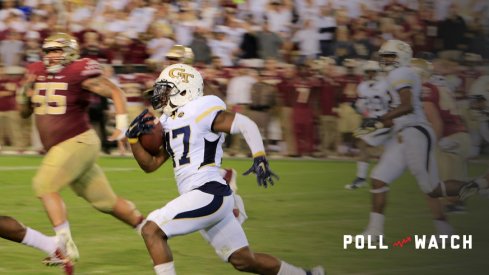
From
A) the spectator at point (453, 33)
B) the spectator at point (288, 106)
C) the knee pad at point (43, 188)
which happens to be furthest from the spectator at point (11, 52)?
the knee pad at point (43, 188)

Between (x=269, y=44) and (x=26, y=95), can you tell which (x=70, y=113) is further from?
(x=269, y=44)

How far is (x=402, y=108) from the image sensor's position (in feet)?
28.0

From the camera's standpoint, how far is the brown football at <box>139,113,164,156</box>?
612 cm

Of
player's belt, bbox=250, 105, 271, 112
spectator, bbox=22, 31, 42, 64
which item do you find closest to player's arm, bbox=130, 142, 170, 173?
player's belt, bbox=250, 105, 271, 112

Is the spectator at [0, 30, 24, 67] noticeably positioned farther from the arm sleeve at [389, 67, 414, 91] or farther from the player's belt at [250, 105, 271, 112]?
the arm sleeve at [389, 67, 414, 91]

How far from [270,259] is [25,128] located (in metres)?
12.0

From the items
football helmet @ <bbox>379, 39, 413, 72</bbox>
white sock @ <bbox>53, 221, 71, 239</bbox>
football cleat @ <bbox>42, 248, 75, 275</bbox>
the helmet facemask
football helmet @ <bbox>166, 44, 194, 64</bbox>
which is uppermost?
the helmet facemask

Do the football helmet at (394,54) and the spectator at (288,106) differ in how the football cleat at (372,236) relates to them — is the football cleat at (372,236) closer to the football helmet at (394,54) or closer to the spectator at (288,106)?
the football helmet at (394,54)

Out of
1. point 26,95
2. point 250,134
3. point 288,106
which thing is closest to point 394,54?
point 26,95

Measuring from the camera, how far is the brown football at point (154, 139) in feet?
20.1

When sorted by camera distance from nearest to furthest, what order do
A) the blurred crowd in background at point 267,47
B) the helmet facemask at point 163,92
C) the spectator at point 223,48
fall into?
the helmet facemask at point 163,92, the blurred crowd in background at point 267,47, the spectator at point 223,48

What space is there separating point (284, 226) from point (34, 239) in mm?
3196

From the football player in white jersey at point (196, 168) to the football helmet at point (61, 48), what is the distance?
1.73 meters

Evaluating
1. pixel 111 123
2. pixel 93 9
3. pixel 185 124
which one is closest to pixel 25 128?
pixel 111 123
